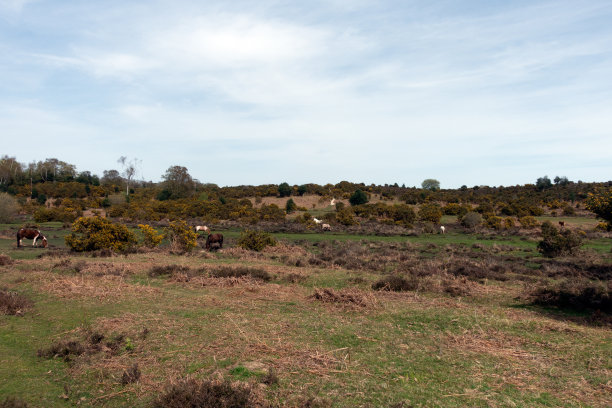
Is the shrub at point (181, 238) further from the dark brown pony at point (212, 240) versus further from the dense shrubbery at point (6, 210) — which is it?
the dense shrubbery at point (6, 210)

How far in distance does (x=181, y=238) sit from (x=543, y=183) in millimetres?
73728

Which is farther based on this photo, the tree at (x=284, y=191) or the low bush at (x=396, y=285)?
the tree at (x=284, y=191)

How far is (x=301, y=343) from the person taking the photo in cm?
730

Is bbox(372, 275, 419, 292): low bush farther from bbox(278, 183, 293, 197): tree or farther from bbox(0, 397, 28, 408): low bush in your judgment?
bbox(278, 183, 293, 197): tree

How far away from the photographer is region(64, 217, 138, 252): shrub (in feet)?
71.1

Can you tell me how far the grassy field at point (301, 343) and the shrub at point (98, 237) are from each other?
798 centimetres

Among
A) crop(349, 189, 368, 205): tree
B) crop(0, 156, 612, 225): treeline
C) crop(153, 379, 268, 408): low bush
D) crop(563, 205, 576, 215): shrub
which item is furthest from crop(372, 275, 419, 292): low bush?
crop(349, 189, 368, 205): tree

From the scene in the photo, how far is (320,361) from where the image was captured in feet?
21.0

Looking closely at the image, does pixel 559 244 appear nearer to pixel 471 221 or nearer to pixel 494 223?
pixel 494 223

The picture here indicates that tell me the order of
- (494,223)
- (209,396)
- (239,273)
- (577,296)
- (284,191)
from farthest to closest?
(284,191), (494,223), (239,273), (577,296), (209,396)

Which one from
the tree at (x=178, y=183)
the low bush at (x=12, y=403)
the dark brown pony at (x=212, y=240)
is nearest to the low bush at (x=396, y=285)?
the low bush at (x=12, y=403)

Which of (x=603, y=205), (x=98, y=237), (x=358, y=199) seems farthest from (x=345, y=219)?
(x=603, y=205)

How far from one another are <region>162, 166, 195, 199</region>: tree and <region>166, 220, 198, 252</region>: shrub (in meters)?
52.8

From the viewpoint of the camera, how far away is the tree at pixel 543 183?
7544cm
